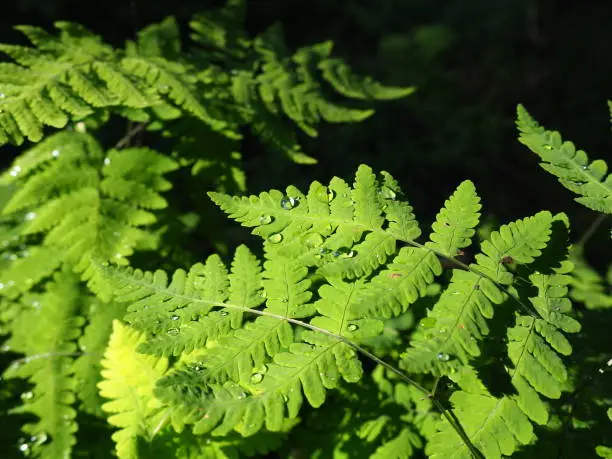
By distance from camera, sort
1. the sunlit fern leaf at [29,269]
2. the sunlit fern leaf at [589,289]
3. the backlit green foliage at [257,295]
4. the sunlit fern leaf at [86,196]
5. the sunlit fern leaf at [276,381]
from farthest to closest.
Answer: the sunlit fern leaf at [589,289], the sunlit fern leaf at [29,269], the sunlit fern leaf at [86,196], the backlit green foliage at [257,295], the sunlit fern leaf at [276,381]

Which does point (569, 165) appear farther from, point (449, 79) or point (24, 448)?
point (449, 79)

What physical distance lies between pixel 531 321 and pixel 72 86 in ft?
6.39

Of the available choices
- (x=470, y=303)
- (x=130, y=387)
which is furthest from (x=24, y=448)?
(x=470, y=303)

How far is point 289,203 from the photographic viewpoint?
1812 millimetres

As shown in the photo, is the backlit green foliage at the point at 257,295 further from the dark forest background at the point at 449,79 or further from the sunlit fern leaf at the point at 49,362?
the dark forest background at the point at 449,79

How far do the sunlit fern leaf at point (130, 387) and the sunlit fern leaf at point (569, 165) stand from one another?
59.6 inches

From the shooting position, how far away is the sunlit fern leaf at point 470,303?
1.51 m

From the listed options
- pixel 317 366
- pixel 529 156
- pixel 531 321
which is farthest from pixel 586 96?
pixel 317 366

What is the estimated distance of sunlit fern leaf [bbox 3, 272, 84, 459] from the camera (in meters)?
2.22

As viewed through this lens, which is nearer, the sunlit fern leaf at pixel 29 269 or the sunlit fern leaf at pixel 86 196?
the sunlit fern leaf at pixel 86 196

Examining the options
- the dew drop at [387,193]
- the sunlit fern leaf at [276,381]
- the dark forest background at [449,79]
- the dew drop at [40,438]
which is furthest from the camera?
the dark forest background at [449,79]

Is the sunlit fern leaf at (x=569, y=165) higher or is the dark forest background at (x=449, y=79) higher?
the sunlit fern leaf at (x=569, y=165)

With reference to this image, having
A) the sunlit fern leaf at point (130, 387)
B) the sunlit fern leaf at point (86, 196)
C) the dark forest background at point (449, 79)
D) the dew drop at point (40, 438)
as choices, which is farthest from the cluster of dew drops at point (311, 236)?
the dark forest background at point (449, 79)

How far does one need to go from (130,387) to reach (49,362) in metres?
0.57
